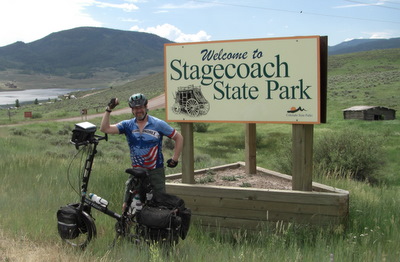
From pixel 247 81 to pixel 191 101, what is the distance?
87 centimetres

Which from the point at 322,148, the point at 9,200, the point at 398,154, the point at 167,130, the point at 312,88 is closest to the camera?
the point at 167,130

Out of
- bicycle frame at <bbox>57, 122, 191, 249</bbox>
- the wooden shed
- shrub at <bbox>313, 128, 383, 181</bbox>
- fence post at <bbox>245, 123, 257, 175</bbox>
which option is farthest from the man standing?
the wooden shed

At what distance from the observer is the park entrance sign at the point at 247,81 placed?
578 centimetres

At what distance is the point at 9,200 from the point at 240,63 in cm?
376

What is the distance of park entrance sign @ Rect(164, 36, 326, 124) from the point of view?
578 centimetres

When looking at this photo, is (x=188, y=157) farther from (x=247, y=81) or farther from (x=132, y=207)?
(x=132, y=207)

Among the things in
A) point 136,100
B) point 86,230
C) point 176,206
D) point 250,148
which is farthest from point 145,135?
point 250,148

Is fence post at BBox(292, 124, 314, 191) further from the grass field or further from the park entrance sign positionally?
the grass field

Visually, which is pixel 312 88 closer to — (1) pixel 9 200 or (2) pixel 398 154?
(1) pixel 9 200

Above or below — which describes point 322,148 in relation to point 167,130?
below

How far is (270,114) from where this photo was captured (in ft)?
19.6

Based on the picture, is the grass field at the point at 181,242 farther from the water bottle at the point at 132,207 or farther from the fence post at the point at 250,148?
the fence post at the point at 250,148

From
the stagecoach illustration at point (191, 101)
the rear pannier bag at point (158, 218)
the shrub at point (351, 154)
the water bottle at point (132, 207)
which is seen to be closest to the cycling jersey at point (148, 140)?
the water bottle at point (132, 207)

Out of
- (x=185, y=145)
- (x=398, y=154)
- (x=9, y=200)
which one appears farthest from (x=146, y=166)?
(x=398, y=154)
